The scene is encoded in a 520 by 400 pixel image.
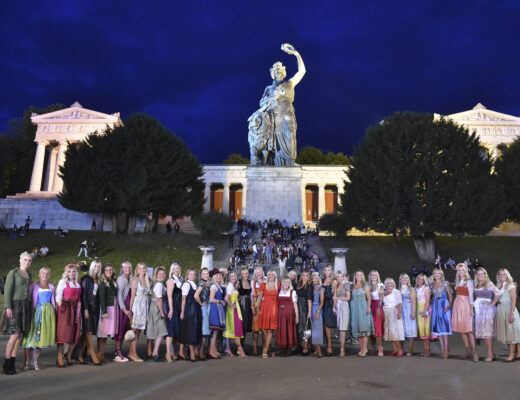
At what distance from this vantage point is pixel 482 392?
652cm

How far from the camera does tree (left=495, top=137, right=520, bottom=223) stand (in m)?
35.9

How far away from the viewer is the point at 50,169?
61.8 metres

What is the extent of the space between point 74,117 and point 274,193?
3708 cm

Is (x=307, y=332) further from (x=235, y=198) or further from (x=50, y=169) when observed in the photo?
(x=50, y=169)

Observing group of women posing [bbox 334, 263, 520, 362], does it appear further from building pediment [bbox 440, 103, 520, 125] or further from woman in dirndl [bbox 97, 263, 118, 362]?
building pediment [bbox 440, 103, 520, 125]

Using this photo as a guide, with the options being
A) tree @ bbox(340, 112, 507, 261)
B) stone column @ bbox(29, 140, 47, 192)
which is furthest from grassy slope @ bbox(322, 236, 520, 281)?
stone column @ bbox(29, 140, 47, 192)

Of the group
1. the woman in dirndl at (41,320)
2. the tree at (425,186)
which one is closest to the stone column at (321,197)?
the tree at (425,186)

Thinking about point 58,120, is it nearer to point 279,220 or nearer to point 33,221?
point 33,221

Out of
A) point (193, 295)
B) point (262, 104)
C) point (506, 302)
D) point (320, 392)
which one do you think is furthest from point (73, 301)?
point (262, 104)

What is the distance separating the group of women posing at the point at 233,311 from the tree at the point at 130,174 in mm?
26920

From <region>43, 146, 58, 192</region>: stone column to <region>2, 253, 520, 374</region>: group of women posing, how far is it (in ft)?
187

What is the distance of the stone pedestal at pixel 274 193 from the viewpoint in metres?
42.3

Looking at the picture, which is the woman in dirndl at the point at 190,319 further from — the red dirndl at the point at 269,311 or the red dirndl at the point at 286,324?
the red dirndl at the point at 286,324

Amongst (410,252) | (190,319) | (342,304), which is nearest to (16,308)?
(190,319)
